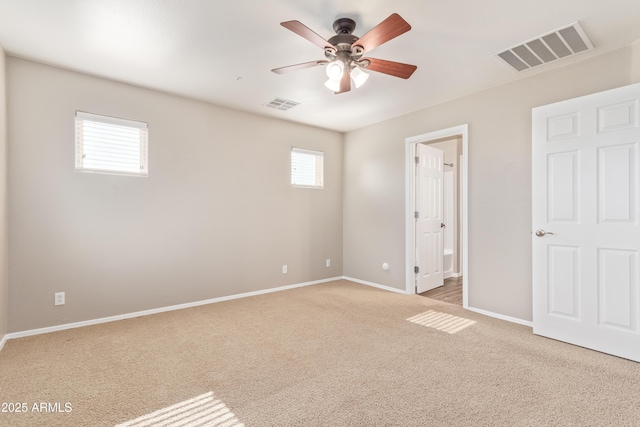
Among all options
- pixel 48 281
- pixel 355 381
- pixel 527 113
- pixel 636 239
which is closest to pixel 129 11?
pixel 48 281

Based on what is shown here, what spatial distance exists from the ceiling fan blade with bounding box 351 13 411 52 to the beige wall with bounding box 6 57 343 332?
8.60 ft

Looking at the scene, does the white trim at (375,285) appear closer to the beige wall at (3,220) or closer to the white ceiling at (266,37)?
the white ceiling at (266,37)

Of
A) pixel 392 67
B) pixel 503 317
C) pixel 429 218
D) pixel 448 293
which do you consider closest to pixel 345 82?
pixel 392 67

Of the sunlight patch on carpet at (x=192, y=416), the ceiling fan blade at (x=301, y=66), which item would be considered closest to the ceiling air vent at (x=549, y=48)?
the ceiling fan blade at (x=301, y=66)

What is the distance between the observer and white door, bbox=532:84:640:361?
2.52 m

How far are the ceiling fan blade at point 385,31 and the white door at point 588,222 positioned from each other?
1.96 meters

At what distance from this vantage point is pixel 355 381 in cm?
217

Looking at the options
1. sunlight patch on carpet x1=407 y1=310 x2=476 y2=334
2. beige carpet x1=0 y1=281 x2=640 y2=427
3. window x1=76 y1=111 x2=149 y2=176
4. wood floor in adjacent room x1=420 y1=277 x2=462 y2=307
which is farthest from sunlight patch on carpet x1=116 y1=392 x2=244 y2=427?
wood floor in adjacent room x1=420 y1=277 x2=462 y2=307

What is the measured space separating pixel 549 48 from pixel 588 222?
1555mm

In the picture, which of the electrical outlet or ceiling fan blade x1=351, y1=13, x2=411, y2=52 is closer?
ceiling fan blade x1=351, y1=13, x2=411, y2=52

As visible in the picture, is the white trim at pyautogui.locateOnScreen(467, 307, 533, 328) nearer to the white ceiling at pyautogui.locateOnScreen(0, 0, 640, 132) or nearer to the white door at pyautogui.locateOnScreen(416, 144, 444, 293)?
the white door at pyautogui.locateOnScreen(416, 144, 444, 293)

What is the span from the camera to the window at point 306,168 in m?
5.03

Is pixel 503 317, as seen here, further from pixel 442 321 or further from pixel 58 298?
pixel 58 298

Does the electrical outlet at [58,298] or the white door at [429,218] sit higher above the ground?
the white door at [429,218]
